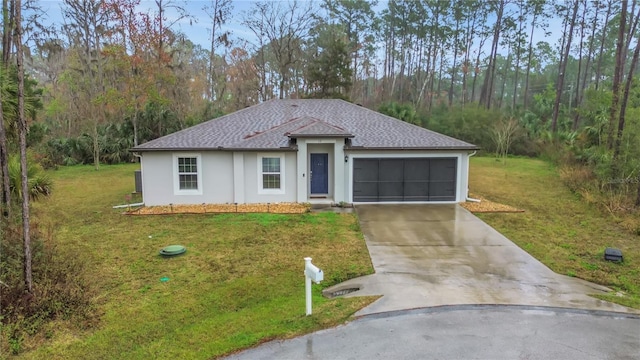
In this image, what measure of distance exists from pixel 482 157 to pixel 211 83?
87.9ft

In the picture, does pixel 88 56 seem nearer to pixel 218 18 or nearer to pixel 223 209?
pixel 218 18

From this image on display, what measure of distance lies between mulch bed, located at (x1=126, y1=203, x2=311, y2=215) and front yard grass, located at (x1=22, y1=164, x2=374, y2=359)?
0.55 metres

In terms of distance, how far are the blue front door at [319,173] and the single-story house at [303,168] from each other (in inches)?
1.6

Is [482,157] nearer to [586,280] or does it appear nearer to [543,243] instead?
[543,243]

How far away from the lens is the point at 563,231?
11.3 m

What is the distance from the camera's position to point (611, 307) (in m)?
6.34

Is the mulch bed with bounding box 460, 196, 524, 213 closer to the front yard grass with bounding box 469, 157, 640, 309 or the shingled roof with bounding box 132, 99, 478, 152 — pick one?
the front yard grass with bounding box 469, 157, 640, 309

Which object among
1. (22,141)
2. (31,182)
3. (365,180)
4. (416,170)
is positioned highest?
(22,141)

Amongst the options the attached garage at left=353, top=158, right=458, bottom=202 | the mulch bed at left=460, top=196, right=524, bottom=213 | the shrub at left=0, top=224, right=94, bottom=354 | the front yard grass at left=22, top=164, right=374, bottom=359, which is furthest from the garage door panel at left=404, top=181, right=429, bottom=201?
the shrub at left=0, top=224, right=94, bottom=354

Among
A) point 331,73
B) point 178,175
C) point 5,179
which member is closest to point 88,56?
point 331,73

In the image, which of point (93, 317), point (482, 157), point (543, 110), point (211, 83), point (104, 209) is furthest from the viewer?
point (211, 83)

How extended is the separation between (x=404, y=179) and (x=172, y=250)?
9.13 meters

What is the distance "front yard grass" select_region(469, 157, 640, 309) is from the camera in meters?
7.94

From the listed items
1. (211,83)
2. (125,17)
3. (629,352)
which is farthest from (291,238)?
(211,83)
